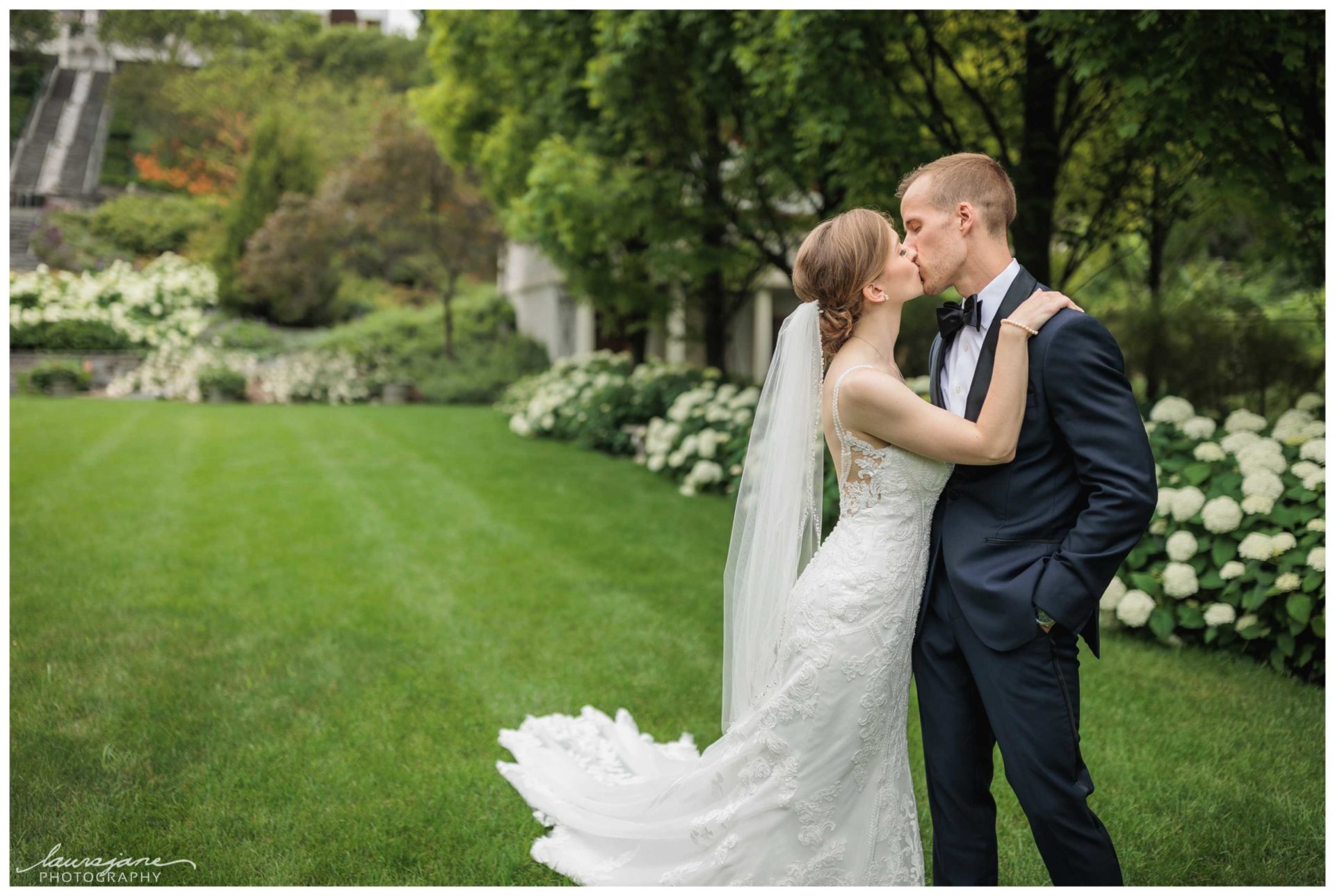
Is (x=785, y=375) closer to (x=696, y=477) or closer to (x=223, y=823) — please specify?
(x=223, y=823)

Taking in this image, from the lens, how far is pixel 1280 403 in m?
9.48

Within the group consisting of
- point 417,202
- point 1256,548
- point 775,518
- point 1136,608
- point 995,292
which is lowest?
point 1136,608

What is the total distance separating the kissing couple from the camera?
246cm

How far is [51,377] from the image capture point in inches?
766

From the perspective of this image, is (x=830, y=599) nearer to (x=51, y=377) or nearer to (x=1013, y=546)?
(x=1013, y=546)

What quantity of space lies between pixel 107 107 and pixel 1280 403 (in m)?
36.8

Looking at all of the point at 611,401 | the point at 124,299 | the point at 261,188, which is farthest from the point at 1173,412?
the point at 261,188

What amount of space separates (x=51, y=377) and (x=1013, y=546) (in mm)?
22004

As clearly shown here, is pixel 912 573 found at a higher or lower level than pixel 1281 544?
higher

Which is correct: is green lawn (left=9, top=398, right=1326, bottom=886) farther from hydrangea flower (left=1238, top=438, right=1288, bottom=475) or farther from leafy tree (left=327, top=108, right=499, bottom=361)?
leafy tree (left=327, top=108, right=499, bottom=361)

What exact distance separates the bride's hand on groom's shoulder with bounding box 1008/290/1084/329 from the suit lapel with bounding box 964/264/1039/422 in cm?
6

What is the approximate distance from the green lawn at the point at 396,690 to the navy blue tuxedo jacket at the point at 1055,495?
152 centimetres

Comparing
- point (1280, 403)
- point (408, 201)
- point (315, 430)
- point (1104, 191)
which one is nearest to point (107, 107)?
point (408, 201)

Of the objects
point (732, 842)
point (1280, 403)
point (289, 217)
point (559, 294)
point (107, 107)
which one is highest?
point (107, 107)
